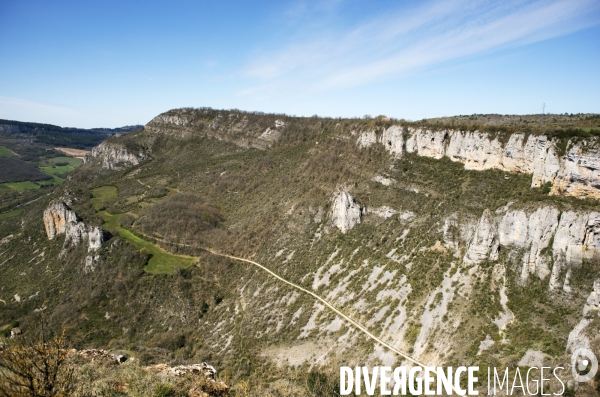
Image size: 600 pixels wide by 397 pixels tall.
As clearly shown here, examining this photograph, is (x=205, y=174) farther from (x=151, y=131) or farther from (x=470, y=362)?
(x=470, y=362)

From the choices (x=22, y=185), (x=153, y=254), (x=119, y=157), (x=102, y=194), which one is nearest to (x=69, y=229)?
(x=153, y=254)

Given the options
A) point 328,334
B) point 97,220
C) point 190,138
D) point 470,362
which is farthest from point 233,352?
point 190,138

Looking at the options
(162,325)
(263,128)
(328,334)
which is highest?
(263,128)

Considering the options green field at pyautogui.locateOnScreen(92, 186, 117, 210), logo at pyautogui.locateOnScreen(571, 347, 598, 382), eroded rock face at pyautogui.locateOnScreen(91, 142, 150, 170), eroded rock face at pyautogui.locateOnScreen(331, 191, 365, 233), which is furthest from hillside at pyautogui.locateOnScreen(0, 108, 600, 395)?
eroded rock face at pyautogui.locateOnScreen(91, 142, 150, 170)

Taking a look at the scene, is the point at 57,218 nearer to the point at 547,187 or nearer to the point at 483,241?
the point at 483,241

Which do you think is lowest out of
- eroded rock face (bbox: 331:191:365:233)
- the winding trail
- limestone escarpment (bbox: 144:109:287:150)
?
the winding trail

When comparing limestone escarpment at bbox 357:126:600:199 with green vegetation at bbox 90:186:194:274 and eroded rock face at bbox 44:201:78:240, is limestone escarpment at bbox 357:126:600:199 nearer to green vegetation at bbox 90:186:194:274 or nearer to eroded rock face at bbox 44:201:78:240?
green vegetation at bbox 90:186:194:274

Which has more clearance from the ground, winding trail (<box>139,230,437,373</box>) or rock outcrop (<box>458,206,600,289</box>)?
rock outcrop (<box>458,206,600,289</box>)
